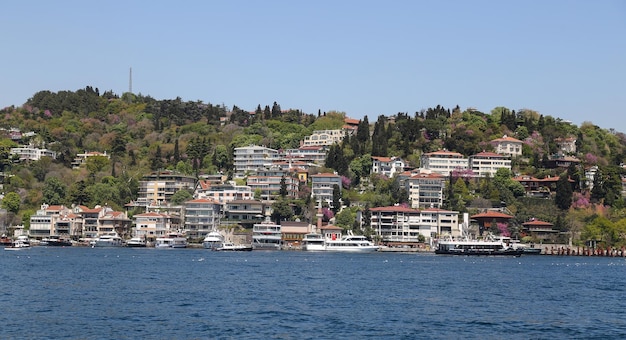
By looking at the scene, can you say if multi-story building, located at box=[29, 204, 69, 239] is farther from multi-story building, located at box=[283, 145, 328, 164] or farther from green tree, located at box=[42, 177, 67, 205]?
multi-story building, located at box=[283, 145, 328, 164]

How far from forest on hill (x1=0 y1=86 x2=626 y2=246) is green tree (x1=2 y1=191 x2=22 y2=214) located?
0.15 meters

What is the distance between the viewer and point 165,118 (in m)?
170

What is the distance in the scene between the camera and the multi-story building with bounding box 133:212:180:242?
114562mm

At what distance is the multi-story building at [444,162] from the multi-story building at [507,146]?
21.8ft

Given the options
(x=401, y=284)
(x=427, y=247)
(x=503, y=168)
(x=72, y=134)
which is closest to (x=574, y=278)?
(x=401, y=284)

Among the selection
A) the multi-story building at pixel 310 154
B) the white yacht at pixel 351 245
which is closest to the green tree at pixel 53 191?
the multi-story building at pixel 310 154

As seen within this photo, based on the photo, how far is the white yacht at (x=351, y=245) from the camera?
3986 inches

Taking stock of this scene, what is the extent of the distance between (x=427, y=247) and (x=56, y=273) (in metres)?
60.1

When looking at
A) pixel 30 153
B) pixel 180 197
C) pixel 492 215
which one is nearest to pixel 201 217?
pixel 180 197

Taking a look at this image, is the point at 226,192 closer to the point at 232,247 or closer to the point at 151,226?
the point at 151,226

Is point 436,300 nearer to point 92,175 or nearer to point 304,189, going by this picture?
point 304,189

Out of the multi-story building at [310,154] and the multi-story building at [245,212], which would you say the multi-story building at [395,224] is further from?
the multi-story building at [310,154]

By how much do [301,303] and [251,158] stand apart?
313 feet

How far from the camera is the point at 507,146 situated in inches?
5157
